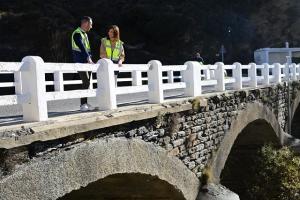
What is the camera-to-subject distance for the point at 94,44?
137ft

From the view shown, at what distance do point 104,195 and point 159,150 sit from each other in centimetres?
Answer: 172

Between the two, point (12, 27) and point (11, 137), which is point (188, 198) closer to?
point (11, 137)

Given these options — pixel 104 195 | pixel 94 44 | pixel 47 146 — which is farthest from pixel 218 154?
pixel 94 44

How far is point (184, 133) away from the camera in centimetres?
935

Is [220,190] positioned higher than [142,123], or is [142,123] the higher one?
[142,123]

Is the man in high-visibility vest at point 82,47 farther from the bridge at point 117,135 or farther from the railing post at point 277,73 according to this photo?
the railing post at point 277,73

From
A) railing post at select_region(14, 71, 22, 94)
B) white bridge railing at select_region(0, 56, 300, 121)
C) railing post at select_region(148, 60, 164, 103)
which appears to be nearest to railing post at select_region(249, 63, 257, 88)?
white bridge railing at select_region(0, 56, 300, 121)

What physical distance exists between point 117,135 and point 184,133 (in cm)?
278

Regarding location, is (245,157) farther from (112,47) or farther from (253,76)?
(112,47)

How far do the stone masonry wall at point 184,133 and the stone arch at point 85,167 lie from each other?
0.09 meters

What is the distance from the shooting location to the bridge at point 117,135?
198 inches

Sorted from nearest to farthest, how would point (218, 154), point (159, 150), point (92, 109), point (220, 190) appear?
1. point (92, 109)
2. point (159, 150)
3. point (220, 190)
4. point (218, 154)

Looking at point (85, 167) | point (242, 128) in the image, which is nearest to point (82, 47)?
point (85, 167)

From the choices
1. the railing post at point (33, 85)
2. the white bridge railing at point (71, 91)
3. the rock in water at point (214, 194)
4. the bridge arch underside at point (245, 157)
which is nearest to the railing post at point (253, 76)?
the bridge arch underside at point (245, 157)
